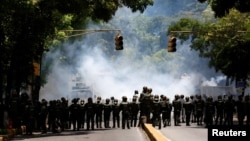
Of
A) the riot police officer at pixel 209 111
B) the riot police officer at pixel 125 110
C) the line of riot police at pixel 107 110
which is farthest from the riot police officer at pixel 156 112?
the riot police officer at pixel 209 111

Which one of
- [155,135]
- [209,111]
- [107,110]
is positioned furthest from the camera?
[209,111]

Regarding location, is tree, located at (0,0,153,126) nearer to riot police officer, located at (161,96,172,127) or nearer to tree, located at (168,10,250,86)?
riot police officer, located at (161,96,172,127)

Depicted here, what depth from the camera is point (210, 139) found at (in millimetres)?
7961

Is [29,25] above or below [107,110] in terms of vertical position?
above

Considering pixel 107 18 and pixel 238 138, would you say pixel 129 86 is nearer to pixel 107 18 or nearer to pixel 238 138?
pixel 107 18

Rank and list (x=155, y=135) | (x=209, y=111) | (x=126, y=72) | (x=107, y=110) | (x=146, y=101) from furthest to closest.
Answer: (x=126, y=72) → (x=209, y=111) → (x=107, y=110) → (x=146, y=101) → (x=155, y=135)

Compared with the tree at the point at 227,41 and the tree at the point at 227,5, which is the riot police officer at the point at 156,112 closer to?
the tree at the point at 227,5

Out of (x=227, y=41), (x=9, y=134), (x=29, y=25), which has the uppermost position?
(x=227, y=41)

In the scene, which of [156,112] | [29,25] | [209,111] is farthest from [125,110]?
[29,25]

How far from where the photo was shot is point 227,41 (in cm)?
4847

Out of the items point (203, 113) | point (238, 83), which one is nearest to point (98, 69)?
point (238, 83)

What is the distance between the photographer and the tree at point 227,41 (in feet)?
129

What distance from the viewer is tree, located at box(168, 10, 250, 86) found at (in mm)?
39406

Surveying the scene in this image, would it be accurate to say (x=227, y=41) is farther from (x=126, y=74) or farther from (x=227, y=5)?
(x=126, y=74)
